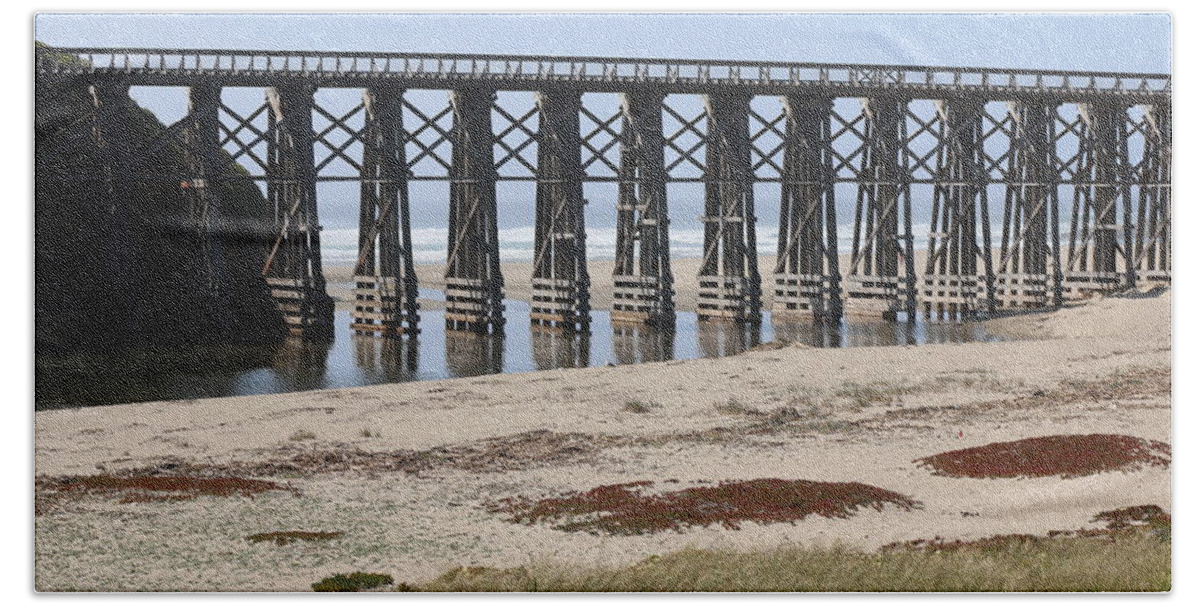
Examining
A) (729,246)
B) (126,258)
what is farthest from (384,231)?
(126,258)

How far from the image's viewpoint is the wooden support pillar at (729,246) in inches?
1192

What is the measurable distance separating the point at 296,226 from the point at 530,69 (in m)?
6.27

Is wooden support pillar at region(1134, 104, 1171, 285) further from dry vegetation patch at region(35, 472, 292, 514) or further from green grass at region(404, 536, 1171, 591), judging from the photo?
dry vegetation patch at region(35, 472, 292, 514)

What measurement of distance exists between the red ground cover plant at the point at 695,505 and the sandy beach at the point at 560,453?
6.5 inches

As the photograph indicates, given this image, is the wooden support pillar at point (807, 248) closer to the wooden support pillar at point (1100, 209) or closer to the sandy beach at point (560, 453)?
the wooden support pillar at point (1100, 209)

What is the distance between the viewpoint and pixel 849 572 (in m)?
13.9

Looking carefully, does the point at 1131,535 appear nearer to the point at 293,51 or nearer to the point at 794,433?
the point at 794,433

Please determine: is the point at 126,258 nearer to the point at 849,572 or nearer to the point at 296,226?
the point at 296,226

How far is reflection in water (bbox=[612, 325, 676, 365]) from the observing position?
1953 cm

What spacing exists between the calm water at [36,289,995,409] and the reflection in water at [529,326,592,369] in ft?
0.10

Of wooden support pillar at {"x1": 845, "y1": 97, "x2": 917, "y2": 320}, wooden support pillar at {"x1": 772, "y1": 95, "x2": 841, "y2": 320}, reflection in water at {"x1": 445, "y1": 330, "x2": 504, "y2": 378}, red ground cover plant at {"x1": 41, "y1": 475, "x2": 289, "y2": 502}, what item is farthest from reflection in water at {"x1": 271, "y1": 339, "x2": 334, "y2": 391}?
wooden support pillar at {"x1": 772, "y1": 95, "x2": 841, "y2": 320}

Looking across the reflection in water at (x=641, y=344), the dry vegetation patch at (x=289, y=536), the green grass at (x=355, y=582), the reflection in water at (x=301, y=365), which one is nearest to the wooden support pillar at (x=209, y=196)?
the reflection in water at (x=301, y=365)

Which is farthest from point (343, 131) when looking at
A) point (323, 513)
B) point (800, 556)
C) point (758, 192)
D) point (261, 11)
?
point (758, 192)

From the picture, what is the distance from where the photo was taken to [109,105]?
54.5ft
